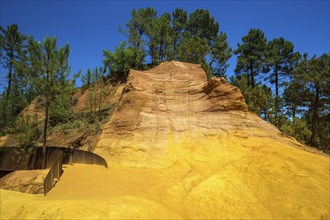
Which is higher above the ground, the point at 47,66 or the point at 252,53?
the point at 252,53

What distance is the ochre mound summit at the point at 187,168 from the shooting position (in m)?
8.30

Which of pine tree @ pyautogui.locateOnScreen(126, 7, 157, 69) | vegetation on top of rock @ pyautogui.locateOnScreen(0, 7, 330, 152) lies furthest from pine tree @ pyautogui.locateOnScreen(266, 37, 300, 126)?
pine tree @ pyautogui.locateOnScreen(126, 7, 157, 69)

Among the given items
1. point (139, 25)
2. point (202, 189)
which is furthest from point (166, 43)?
point (202, 189)

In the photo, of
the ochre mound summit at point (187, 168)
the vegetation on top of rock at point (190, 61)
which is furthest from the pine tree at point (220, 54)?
the ochre mound summit at point (187, 168)

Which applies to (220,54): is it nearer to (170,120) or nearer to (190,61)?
(190,61)

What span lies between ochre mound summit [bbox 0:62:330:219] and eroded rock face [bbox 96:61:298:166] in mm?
56

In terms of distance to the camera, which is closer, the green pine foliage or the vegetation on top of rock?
the vegetation on top of rock

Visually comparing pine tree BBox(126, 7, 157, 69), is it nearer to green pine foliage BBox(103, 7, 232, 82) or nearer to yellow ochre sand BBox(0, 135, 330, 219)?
green pine foliage BBox(103, 7, 232, 82)

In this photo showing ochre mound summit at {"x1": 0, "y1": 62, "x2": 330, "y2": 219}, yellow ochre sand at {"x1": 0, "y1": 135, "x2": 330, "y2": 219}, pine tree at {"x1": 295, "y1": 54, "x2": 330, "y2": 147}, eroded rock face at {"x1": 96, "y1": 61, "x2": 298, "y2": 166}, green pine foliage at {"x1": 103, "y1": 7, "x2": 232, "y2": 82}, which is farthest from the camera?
green pine foliage at {"x1": 103, "y1": 7, "x2": 232, "y2": 82}

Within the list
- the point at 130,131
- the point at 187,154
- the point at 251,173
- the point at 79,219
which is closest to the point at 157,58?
the point at 130,131

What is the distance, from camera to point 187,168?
1206 centimetres

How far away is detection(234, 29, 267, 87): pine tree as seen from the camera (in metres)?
36.1

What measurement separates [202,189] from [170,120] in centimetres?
593

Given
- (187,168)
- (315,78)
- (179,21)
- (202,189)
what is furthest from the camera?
(179,21)
